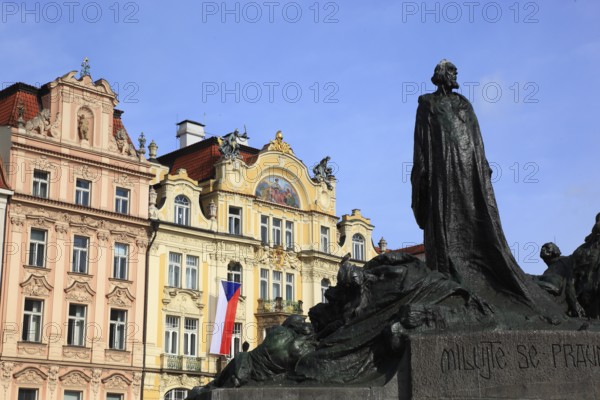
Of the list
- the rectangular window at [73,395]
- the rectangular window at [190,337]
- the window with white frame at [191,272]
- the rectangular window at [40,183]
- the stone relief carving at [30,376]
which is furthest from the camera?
the window with white frame at [191,272]

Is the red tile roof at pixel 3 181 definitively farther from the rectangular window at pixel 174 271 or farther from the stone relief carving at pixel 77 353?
the rectangular window at pixel 174 271

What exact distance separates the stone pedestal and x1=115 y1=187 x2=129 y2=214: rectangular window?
27323 millimetres

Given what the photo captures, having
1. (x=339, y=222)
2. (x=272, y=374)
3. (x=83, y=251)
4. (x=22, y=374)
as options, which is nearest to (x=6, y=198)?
(x=83, y=251)

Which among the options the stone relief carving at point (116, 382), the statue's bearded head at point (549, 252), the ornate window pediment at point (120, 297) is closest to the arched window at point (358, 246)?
the ornate window pediment at point (120, 297)

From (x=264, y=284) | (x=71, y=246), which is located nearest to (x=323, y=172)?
(x=264, y=284)

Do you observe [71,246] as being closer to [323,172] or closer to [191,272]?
[191,272]

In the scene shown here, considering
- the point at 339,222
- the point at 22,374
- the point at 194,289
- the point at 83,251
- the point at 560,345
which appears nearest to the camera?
the point at 560,345

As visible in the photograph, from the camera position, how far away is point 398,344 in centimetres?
686

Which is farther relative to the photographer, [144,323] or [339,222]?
[339,222]

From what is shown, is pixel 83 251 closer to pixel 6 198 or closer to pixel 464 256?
pixel 6 198

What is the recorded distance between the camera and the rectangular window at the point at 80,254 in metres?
31.5

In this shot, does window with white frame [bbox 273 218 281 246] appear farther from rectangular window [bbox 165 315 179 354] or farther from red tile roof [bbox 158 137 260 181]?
rectangular window [bbox 165 315 179 354]

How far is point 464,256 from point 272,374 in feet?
6.63

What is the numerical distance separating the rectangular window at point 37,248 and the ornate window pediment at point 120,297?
2841 mm
